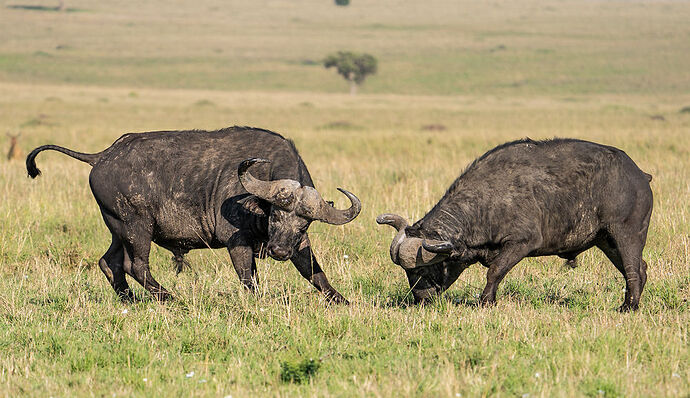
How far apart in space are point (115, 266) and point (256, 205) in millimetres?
1882

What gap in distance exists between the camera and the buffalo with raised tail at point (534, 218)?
738cm

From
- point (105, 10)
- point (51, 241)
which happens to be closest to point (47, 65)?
point (105, 10)

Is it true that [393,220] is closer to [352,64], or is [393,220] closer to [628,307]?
[628,307]

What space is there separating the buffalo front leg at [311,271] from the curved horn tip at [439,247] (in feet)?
3.63

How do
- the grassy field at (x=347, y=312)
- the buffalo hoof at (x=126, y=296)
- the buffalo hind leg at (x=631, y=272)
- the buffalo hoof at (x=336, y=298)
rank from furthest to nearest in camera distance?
1. the buffalo hoof at (x=126, y=296)
2. the buffalo hoof at (x=336, y=298)
3. the buffalo hind leg at (x=631, y=272)
4. the grassy field at (x=347, y=312)

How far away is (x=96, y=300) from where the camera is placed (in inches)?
319

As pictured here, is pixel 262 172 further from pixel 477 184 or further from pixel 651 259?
pixel 651 259

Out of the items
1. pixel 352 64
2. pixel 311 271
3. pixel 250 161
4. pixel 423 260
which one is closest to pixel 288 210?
pixel 250 161

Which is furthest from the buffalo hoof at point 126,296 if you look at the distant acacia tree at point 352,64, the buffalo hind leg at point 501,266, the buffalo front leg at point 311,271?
the distant acacia tree at point 352,64

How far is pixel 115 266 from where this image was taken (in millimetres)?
8477

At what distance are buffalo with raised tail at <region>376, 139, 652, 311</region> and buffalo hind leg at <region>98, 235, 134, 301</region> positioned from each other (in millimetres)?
2695

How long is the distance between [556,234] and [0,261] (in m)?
6.16

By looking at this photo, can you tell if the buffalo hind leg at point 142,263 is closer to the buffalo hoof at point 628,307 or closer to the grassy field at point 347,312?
the grassy field at point 347,312

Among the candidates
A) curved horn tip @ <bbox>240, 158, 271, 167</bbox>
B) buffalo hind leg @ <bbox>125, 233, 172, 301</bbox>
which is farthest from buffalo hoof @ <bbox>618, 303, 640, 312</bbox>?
buffalo hind leg @ <bbox>125, 233, 172, 301</bbox>
